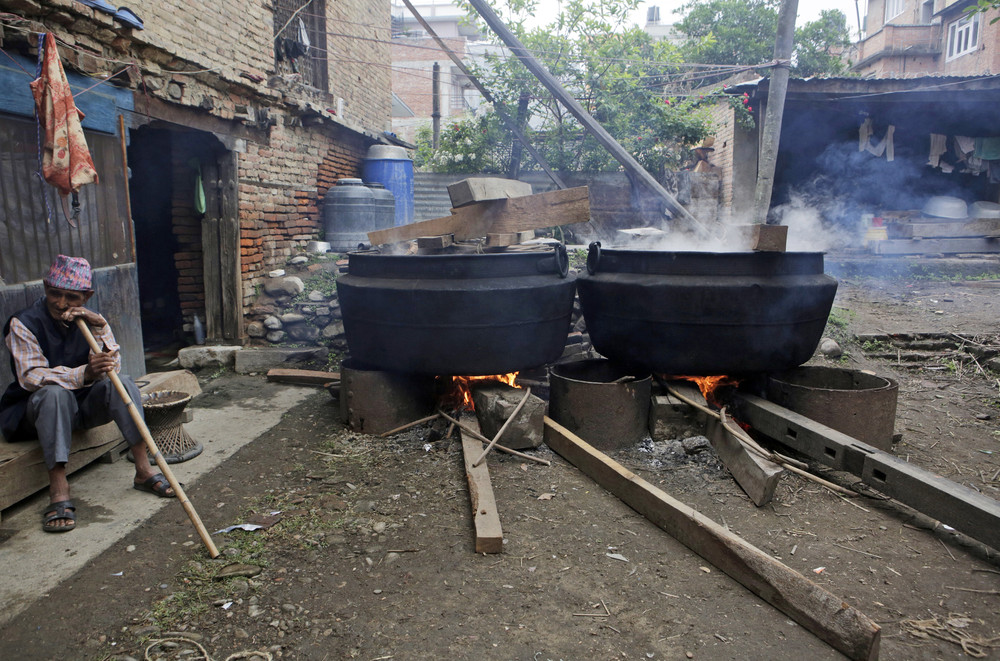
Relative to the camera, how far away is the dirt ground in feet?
7.23

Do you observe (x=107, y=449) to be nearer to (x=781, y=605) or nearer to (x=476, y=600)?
(x=476, y=600)

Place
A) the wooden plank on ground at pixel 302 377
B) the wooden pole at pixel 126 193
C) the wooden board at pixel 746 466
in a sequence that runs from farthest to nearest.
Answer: the wooden plank on ground at pixel 302 377 < the wooden pole at pixel 126 193 < the wooden board at pixel 746 466

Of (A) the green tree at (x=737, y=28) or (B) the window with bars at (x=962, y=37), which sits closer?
(B) the window with bars at (x=962, y=37)

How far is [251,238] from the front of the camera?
7176 mm

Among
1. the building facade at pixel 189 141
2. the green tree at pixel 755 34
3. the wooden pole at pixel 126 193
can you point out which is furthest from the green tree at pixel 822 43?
the wooden pole at pixel 126 193

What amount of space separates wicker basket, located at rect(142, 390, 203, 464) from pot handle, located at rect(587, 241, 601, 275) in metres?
2.88

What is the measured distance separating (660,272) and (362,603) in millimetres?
2720

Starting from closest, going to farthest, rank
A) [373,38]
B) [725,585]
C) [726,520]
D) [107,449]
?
[725,585] → [726,520] → [107,449] → [373,38]

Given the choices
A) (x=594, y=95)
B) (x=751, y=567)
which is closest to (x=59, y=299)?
(x=751, y=567)

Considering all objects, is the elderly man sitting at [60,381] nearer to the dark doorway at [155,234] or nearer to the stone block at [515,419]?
the stone block at [515,419]

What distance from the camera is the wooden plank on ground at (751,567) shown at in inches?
83.0

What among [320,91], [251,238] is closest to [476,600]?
[251,238]

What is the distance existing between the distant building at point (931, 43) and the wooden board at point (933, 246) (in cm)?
1391

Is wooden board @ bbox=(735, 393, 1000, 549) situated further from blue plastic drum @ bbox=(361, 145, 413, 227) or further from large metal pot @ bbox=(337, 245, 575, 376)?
blue plastic drum @ bbox=(361, 145, 413, 227)
